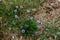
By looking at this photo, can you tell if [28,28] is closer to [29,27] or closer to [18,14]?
[29,27]

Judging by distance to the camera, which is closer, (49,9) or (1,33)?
(1,33)

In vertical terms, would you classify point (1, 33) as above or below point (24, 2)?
below

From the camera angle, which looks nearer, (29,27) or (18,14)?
(29,27)

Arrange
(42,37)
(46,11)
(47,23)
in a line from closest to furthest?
1. (42,37)
2. (47,23)
3. (46,11)

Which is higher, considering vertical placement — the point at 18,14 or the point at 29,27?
the point at 18,14

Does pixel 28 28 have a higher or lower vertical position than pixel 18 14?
lower

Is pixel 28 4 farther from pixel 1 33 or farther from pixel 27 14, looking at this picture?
pixel 1 33

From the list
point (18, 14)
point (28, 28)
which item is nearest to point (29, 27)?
point (28, 28)

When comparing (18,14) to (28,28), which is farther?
(18,14)

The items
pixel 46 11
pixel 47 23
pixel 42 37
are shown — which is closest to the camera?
pixel 42 37

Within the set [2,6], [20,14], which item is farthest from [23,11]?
[2,6]

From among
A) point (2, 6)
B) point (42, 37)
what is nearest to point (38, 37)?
point (42, 37)
